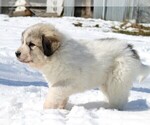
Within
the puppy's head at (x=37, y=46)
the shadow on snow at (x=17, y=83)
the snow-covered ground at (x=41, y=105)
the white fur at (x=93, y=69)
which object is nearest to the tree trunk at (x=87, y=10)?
the snow-covered ground at (x=41, y=105)

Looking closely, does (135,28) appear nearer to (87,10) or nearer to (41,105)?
(87,10)

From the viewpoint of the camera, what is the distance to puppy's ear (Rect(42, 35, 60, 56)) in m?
3.84

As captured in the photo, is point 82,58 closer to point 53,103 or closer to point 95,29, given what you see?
point 53,103

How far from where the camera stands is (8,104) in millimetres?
4066

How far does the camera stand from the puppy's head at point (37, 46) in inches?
151

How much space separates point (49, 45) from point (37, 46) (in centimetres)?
12

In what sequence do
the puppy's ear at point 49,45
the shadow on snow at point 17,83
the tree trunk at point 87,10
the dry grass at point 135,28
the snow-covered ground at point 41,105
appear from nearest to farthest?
the snow-covered ground at point 41,105 → the puppy's ear at point 49,45 → the shadow on snow at point 17,83 → the dry grass at point 135,28 → the tree trunk at point 87,10

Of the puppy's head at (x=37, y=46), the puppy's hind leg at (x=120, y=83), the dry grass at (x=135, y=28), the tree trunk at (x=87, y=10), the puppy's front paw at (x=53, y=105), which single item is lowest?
the dry grass at (x=135, y=28)

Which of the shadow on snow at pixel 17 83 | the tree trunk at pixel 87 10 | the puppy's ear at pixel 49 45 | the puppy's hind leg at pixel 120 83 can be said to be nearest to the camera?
the puppy's ear at pixel 49 45

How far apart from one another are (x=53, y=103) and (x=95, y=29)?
10.3 metres

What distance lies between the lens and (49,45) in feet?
12.8

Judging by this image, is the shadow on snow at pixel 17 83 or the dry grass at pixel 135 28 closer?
the shadow on snow at pixel 17 83

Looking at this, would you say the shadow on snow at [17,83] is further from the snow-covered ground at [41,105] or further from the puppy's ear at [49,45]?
the puppy's ear at [49,45]

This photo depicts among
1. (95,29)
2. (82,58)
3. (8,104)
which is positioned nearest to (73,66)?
(82,58)
